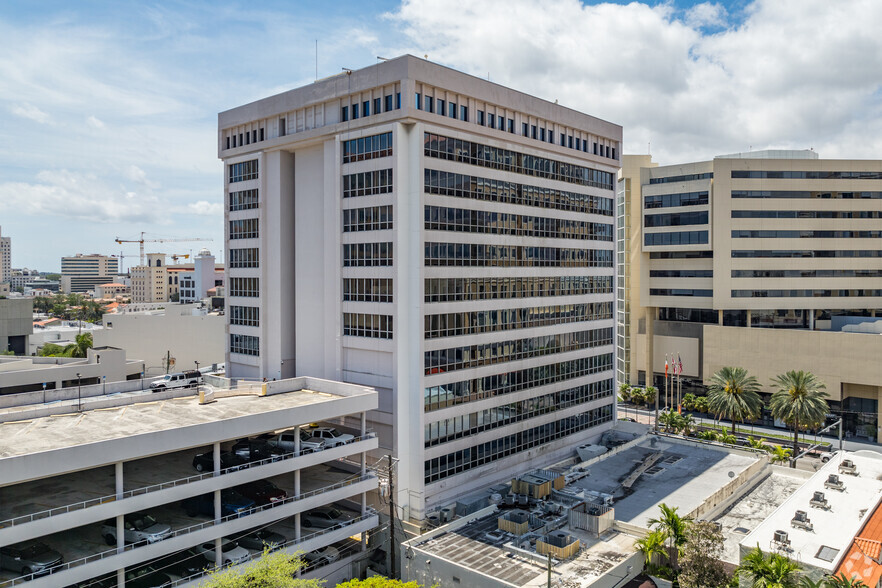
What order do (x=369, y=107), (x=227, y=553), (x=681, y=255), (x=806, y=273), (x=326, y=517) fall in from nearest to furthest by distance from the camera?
1. (x=227, y=553)
2. (x=326, y=517)
3. (x=369, y=107)
4. (x=806, y=273)
5. (x=681, y=255)

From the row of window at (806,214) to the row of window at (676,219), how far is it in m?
4.64

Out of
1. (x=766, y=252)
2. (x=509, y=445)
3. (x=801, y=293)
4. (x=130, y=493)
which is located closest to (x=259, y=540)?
(x=130, y=493)

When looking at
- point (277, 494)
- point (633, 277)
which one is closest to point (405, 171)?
point (277, 494)

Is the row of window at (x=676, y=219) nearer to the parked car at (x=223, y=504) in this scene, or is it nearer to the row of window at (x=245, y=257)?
the row of window at (x=245, y=257)

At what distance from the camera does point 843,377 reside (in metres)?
81.8

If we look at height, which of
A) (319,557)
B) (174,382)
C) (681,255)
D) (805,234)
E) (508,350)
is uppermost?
(805,234)

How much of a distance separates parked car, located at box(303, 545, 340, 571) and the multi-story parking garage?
86 centimetres

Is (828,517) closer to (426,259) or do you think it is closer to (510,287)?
(510,287)

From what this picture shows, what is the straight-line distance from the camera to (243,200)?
2440 inches

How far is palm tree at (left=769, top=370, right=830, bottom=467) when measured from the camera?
69125 millimetres

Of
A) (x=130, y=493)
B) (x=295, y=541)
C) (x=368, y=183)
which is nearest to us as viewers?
(x=130, y=493)

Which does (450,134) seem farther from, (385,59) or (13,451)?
(13,451)

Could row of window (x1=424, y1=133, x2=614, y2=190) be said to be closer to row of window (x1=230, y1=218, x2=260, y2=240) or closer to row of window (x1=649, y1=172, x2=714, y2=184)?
row of window (x1=230, y1=218, x2=260, y2=240)

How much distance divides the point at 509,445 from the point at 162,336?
66556 millimetres
